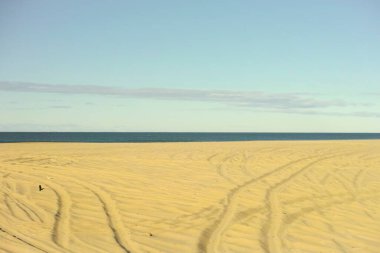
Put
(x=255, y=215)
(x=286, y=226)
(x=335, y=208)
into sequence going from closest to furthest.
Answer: (x=286, y=226), (x=255, y=215), (x=335, y=208)

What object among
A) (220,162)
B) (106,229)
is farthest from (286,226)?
(220,162)

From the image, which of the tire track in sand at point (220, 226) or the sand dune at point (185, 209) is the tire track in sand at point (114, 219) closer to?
the sand dune at point (185, 209)

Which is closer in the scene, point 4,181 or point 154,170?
point 4,181

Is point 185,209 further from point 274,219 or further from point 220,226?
point 274,219

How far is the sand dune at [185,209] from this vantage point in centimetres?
532

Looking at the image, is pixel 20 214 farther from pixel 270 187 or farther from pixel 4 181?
pixel 270 187

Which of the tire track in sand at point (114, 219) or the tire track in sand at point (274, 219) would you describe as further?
the tire track in sand at point (274, 219)

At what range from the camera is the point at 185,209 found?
6984 millimetres

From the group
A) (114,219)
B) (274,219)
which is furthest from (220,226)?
(114,219)

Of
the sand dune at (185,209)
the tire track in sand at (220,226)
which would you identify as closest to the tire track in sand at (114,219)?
the sand dune at (185,209)

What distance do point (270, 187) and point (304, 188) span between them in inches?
30.1

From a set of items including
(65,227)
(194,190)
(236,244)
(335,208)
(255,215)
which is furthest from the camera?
(194,190)

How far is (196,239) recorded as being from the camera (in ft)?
17.9

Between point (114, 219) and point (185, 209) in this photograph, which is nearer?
point (114, 219)
